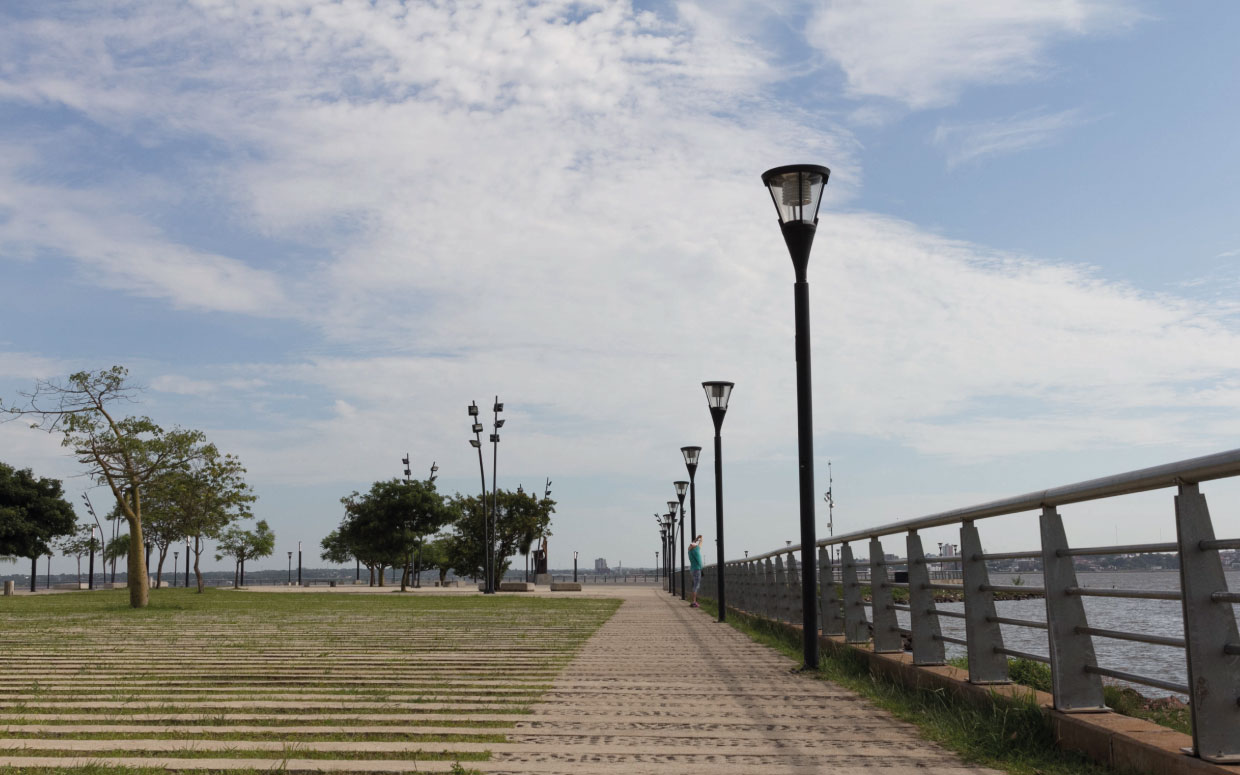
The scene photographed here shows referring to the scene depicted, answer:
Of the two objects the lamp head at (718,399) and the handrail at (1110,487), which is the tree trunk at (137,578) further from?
the handrail at (1110,487)

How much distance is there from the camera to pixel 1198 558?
3.97 metres

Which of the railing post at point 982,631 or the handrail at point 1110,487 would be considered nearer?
the handrail at point 1110,487

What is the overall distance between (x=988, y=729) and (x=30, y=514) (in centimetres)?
6747

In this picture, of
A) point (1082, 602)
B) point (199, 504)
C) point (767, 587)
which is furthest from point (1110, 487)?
point (199, 504)

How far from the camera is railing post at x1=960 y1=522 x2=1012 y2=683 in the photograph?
6.30 meters

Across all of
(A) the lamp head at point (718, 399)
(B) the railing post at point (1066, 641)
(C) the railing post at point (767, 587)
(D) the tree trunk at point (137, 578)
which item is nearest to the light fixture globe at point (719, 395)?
(A) the lamp head at point (718, 399)

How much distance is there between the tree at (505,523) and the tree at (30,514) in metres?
23.0

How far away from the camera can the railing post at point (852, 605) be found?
9.98 m

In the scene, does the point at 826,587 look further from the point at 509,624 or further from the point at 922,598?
the point at 509,624

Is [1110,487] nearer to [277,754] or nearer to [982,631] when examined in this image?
[982,631]

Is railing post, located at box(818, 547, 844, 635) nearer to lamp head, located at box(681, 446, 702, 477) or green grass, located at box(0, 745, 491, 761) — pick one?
green grass, located at box(0, 745, 491, 761)

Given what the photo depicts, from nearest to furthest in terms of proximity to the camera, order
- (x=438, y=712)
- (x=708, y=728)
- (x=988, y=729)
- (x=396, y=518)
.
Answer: (x=988, y=729) → (x=708, y=728) → (x=438, y=712) → (x=396, y=518)

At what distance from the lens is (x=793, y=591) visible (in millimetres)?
13328

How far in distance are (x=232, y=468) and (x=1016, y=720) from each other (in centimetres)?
4079
